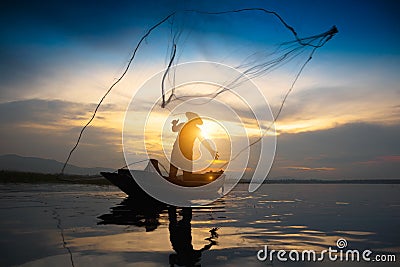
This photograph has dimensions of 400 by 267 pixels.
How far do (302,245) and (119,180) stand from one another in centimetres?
1197

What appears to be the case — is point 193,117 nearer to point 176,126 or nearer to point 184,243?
point 176,126

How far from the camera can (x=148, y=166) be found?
21078 millimetres

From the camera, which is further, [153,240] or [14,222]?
[14,222]

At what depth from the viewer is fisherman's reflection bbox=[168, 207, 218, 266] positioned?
802 centimetres

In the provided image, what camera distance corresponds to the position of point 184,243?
394 inches

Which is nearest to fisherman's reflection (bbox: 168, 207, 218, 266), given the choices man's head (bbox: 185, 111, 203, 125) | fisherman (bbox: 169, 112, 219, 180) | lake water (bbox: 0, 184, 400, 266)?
lake water (bbox: 0, 184, 400, 266)

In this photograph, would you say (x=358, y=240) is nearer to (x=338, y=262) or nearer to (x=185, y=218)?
(x=338, y=262)

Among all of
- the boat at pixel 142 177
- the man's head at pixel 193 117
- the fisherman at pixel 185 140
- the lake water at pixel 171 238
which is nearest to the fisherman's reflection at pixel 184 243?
the lake water at pixel 171 238

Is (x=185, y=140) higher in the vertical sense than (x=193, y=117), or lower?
lower

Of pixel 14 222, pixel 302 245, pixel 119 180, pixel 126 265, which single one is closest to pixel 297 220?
Result: pixel 302 245

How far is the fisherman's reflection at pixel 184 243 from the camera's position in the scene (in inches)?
316

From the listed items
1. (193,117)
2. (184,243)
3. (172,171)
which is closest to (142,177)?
(172,171)

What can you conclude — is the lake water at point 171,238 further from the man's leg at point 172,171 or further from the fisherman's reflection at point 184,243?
the man's leg at point 172,171

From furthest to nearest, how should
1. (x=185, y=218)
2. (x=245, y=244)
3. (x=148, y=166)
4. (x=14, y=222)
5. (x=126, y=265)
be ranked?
(x=148, y=166), (x=185, y=218), (x=14, y=222), (x=245, y=244), (x=126, y=265)
